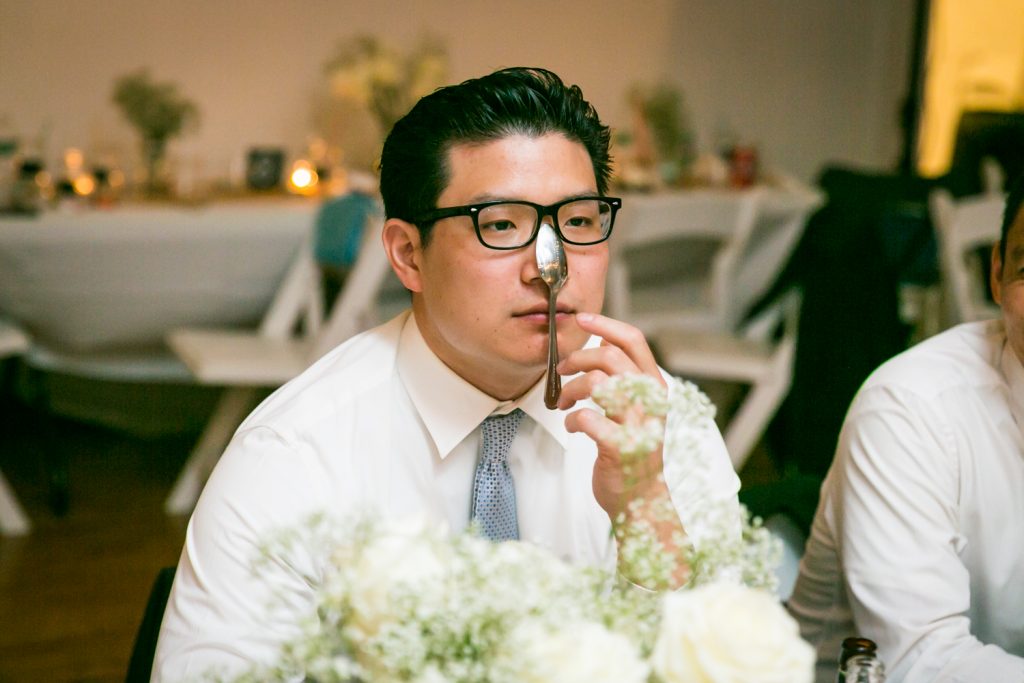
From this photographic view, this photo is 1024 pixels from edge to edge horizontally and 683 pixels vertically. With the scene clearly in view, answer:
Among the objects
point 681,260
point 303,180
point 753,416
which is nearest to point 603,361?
point 753,416

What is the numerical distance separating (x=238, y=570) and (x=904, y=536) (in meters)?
0.81

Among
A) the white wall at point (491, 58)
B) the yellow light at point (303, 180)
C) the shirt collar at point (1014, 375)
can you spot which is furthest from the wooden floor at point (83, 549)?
the shirt collar at point (1014, 375)

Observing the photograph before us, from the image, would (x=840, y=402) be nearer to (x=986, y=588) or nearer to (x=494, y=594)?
(x=986, y=588)

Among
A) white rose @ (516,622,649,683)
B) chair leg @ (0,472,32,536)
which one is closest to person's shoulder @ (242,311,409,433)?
white rose @ (516,622,649,683)

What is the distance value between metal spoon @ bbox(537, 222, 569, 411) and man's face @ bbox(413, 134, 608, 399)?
13mm

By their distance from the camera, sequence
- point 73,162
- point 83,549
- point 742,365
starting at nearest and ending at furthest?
point 83,549 → point 742,365 → point 73,162

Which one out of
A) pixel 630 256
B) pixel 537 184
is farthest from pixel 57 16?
pixel 537 184

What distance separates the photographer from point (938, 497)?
1.42 meters

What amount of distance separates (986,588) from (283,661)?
1107 mm

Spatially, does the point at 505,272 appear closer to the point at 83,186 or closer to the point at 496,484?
the point at 496,484

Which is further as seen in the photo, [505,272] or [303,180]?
[303,180]

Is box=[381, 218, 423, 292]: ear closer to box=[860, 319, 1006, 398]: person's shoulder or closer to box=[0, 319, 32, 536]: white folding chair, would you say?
box=[860, 319, 1006, 398]: person's shoulder

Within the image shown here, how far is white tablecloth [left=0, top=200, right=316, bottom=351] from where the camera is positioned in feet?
11.2

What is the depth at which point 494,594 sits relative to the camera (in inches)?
26.3
